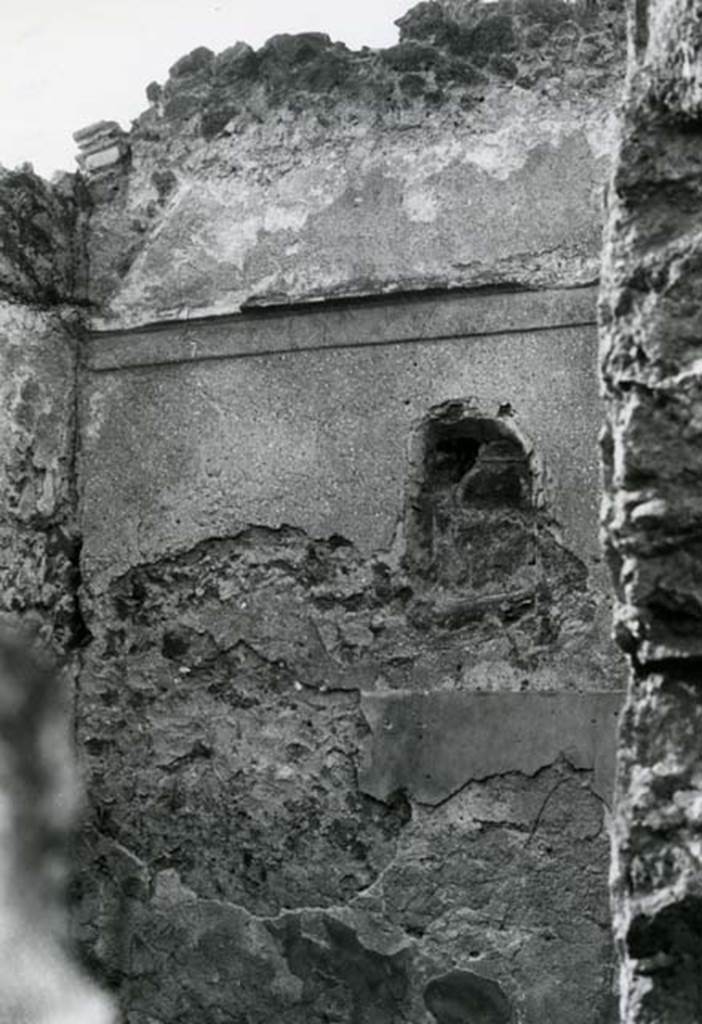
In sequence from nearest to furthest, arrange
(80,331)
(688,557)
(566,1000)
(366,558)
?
1. (688,557)
2. (566,1000)
3. (366,558)
4. (80,331)

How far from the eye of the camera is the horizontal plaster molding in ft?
14.9

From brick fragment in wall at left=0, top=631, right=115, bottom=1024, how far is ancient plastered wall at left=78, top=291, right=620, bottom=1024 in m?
0.09

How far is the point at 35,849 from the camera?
4812mm

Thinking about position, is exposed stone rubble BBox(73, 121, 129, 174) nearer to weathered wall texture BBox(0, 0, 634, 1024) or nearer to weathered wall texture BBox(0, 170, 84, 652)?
weathered wall texture BBox(0, 0, 634, 1024)

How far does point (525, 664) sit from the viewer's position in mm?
4438

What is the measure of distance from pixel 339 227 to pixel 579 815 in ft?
6.04

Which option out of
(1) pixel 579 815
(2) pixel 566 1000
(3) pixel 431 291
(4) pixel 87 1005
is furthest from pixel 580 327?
(4) pixel 87 1005

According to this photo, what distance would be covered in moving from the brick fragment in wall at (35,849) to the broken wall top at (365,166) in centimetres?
118

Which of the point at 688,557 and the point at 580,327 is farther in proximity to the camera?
the point at 580,327

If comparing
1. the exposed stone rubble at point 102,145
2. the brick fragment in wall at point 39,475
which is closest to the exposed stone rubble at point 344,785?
the brick fragment in wall at point 39,475

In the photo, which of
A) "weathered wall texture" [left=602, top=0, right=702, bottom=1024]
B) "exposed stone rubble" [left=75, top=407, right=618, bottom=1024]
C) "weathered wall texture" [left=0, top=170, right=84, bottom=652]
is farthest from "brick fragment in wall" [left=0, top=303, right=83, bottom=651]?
"weathered wall texture" [left=602, top=0, right=702, bottom=1024]

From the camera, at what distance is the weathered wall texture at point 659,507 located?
3.98 ft

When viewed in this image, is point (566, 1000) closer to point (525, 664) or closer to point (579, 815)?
point (579, 815)

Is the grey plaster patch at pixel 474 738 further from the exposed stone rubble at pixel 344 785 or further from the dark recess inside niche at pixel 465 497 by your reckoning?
the dark recess inside niche at pixel 465 497
